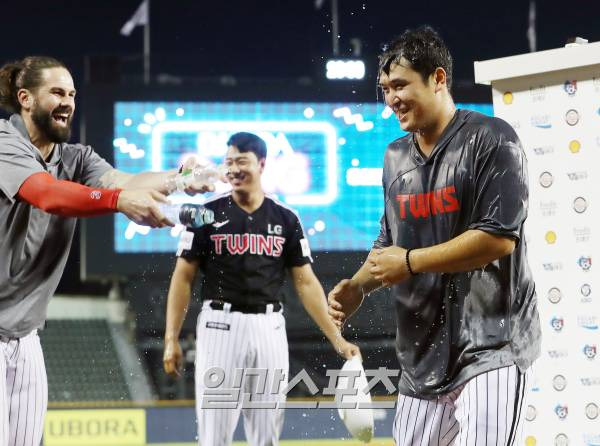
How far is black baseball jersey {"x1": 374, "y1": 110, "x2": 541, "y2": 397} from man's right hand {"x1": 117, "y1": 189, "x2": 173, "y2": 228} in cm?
83

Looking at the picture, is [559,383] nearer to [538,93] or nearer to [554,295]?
[554,295]

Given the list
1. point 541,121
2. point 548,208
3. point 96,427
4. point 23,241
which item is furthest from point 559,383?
point 96,427

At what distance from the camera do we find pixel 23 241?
3758 mm

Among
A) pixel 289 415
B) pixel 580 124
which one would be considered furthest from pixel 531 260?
pixel 289 415

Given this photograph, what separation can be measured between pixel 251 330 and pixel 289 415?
4.36 metres

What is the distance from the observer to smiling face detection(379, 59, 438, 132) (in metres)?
3.13

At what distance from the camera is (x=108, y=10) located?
572 inches

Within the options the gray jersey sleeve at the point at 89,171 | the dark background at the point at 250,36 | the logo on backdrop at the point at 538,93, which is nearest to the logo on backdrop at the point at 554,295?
the logo on backdrop at the point at 538,93

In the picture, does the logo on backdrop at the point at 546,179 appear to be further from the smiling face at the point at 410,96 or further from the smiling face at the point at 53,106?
the smiling face at the point at 53,106

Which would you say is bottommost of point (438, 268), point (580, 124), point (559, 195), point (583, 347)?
point (583, 347)

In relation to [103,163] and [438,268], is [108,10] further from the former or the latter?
[438,268]

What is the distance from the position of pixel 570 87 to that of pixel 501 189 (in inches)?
68.6

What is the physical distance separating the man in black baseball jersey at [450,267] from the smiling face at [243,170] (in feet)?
9.44

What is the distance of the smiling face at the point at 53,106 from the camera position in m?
3.88
